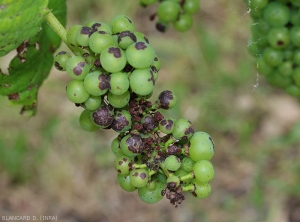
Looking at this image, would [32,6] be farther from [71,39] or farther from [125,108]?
[125,108]

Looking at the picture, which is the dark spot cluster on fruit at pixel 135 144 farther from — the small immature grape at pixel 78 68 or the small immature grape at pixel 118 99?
the small immature grape at pixel 78 68

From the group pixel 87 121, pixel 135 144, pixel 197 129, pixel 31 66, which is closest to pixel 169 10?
pixel 31 66

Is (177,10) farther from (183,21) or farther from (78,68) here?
(78,68)

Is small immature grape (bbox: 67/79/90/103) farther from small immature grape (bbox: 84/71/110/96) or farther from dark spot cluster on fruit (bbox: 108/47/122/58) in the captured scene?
dark spot cluster on fruit (bbox: 108/47/122/58)

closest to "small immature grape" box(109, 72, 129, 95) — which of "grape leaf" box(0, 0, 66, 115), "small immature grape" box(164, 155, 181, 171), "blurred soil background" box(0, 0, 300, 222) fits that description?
"small immature grape" box(164, 155, 181, 171)

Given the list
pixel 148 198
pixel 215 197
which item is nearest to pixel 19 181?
pixel 215 197

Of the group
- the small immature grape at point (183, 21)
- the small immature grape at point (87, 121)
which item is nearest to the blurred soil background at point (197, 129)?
the small immature grape at point (183, 21)
